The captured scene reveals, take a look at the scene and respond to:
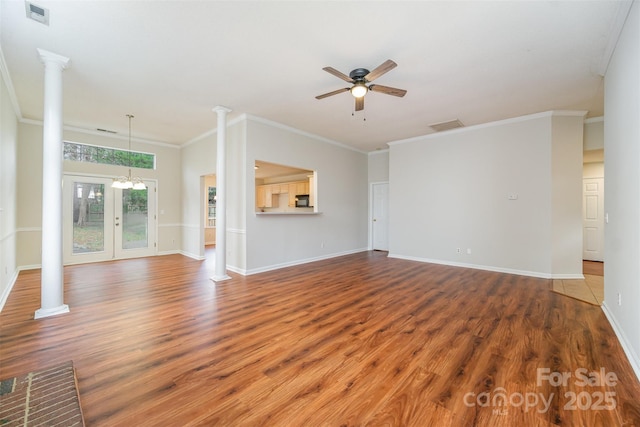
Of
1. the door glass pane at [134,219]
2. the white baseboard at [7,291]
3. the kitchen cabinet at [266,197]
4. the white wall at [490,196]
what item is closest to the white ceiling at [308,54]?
the white wall at [490,196]

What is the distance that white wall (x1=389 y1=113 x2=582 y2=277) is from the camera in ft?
15.7

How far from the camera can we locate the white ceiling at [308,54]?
2410mm

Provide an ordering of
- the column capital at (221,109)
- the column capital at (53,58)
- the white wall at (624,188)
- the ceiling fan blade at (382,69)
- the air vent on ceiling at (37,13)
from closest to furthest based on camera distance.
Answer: the white wall at (624,188), the air vent on ceiling at (37,13), the ceiling fan blade at (382,69), the column capital at (53,58), the column capital at (221,109)

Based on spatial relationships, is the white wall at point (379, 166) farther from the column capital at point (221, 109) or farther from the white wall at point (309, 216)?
the column capital at point (221, 109)

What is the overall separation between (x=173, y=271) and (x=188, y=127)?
3.05 metres

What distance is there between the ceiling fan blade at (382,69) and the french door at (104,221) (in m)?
6.38

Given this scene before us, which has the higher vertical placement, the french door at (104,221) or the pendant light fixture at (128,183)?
the pendant light fixture at (128,183)

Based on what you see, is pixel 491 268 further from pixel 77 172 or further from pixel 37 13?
pixel 77 172

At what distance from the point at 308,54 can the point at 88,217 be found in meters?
6.25

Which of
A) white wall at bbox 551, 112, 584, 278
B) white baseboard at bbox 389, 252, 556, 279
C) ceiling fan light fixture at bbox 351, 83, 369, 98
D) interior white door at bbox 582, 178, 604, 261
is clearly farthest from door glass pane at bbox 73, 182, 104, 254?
interior white door at bbox 582, 178, 604, 261

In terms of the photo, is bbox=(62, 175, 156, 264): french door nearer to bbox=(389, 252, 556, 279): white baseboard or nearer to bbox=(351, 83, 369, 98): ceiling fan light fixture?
bbox=(351, 83, 369, 98): ceiling fan light fixture

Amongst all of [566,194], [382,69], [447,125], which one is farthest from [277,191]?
[566,194]

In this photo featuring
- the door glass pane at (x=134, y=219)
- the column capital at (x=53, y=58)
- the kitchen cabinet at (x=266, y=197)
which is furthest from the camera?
the kitchen cabinet at (x=266, y=197)

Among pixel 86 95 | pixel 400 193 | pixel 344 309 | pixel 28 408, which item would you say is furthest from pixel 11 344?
pixel 400 193
